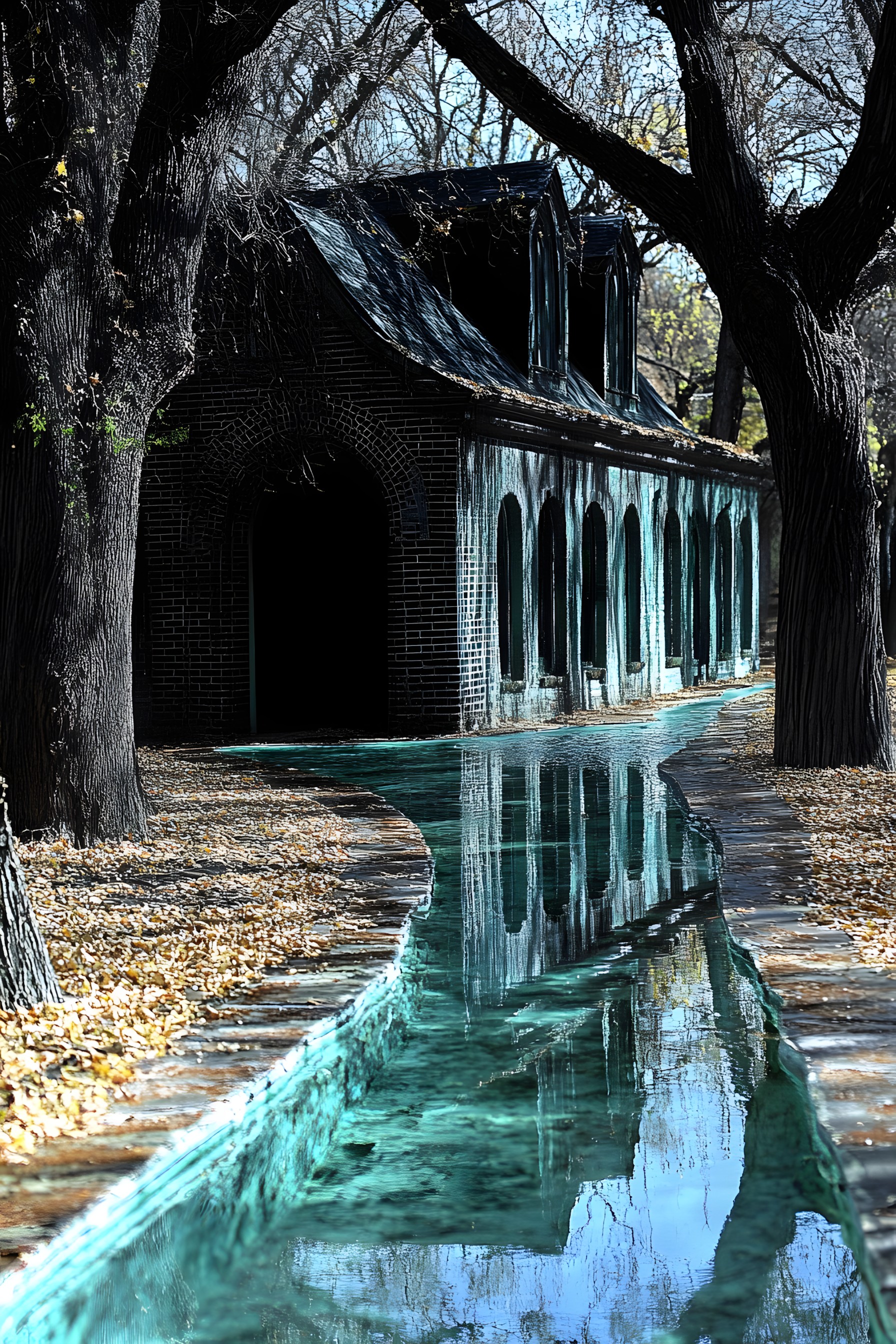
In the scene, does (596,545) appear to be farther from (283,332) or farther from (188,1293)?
(188,1293)

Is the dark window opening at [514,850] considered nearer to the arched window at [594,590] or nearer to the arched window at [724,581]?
the arched window at [594,590]

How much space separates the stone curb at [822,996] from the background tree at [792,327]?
1995 millimetres

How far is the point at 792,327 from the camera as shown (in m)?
13.2

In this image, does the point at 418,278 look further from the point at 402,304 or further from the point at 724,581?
the point at 724,581

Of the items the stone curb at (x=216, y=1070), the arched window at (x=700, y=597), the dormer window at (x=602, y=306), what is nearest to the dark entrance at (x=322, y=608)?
the dormer window at (x=602, y=306)

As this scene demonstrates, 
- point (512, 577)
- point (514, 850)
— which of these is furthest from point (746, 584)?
point (514, 850)

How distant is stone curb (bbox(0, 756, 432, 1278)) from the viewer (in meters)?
4.23

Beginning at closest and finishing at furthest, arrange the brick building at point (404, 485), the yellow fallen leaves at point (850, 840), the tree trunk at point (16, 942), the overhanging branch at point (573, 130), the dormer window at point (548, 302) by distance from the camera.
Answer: the tree trunk at point (16, 942) → the yellow fallen leaves at point (850, 840) → the overhanging branch at point (573, 130) → the brick building at point (404, 485) → the dormer window at point (548, 302)

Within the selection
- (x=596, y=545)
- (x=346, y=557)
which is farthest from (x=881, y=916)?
(x=596, y=545)

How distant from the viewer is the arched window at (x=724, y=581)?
29359mm

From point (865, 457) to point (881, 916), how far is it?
22.5 feet

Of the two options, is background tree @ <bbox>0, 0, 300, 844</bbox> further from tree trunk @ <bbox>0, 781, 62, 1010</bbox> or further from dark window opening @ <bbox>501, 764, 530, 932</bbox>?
tree trunk @ <bbox>0, 781, 62, 1010</bbox>

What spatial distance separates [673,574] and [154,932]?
20.0 metres

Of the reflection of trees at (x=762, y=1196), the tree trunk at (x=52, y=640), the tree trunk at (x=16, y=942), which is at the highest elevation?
the tree trunk at (x=52, y=640)
